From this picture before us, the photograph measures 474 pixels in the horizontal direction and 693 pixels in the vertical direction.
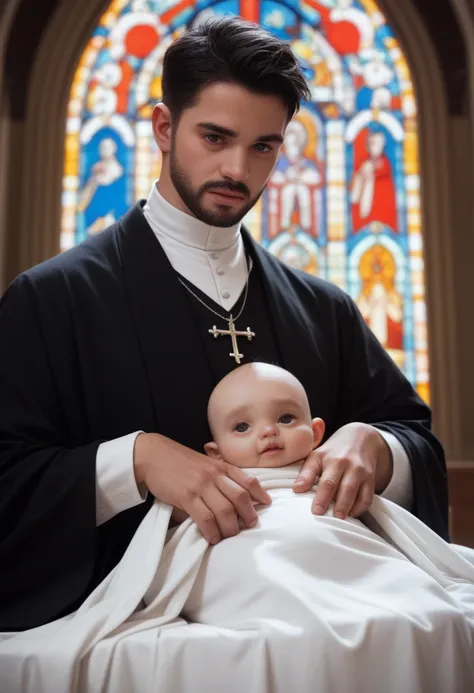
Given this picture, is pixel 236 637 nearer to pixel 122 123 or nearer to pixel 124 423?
pixel 124 423

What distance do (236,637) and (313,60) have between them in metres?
5.27

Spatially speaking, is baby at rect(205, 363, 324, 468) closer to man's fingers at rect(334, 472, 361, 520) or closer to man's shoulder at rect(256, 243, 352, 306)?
man's fingers at rect(334, 472, 361, 520)

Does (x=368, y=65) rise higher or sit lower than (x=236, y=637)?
higher

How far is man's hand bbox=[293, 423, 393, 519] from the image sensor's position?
6.31ft

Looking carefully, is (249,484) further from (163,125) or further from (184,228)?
(163,125)

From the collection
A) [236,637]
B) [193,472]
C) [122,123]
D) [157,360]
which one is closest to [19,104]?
[122,123]

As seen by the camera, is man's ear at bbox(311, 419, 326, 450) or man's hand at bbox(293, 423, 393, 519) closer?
man's hand at bbox(293, 423, 393, 519)

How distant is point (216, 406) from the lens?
2105 mm

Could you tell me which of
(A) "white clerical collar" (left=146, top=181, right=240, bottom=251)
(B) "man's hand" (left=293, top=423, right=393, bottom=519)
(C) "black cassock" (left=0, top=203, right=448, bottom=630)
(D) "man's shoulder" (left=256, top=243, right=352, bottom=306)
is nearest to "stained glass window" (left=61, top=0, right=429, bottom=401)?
(D) "man's shoulder" (left=256, top=243, right=352, bottom=306)

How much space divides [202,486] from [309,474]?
0.27 m

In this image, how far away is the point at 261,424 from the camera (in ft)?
6.70

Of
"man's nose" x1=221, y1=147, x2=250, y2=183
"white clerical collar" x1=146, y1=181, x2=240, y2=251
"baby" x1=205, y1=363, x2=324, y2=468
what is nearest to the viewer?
"baby" x1=205, y1=363, x2=324, y2=468

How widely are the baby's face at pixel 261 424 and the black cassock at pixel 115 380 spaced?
169 millimetres

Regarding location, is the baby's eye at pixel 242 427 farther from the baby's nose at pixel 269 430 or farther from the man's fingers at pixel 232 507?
the man's fingers at pixel 232 507
